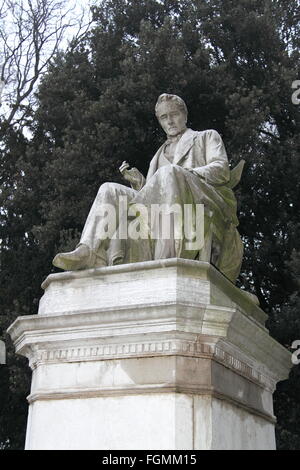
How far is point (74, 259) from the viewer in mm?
5098

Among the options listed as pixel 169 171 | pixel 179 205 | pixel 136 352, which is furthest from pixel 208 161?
pixel 136 352

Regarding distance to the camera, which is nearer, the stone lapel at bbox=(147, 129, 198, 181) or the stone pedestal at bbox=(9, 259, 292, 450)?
the stone pedestal at bbox=(9, 259, 292, 450)

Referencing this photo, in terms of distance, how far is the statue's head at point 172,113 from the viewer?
6.58 m

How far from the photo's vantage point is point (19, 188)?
12.5 meters

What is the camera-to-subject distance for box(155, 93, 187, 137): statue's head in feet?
21.6

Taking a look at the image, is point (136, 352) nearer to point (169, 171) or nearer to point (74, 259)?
point (74, 259)

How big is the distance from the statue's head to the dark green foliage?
439 cm

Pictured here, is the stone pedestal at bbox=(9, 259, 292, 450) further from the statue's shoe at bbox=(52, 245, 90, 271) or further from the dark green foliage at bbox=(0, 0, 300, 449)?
the dark green foliage at bbox=(0, 0, 300, 449)

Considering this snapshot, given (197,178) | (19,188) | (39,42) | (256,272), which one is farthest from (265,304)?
(39,42)

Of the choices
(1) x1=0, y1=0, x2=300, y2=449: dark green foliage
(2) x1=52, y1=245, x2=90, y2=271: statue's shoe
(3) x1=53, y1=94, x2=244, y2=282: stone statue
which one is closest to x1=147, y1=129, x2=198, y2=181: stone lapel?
(3) x1=53, y1=94, x2=244, y2=282: stone statue
